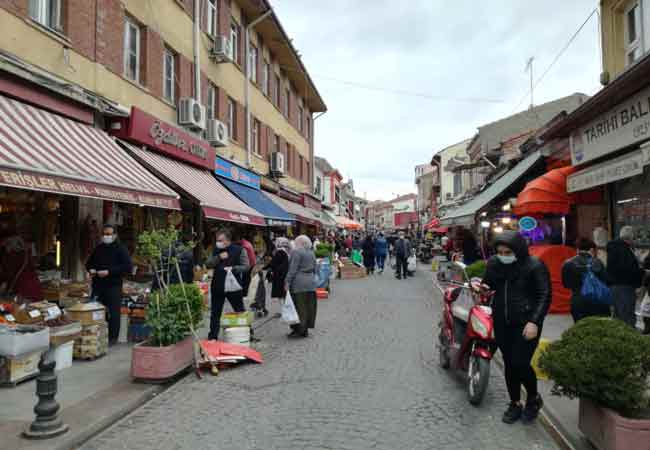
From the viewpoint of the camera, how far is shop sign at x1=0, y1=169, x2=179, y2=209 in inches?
216

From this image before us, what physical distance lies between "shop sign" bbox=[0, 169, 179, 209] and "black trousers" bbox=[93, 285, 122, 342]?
1402 mm

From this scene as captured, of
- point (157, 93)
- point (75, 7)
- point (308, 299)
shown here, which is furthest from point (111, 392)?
point (157, 93)

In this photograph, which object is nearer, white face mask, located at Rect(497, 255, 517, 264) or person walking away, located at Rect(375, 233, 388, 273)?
white face mask, located at Rect(497, 255, 517, 264)

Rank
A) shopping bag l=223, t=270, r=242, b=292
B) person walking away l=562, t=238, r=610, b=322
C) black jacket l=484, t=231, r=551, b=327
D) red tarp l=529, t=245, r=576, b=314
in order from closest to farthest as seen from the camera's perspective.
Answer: black jacket l=484, t=231, r=551, b=327 < person walking away l=562, t=238, r=610, b=322 < shopping bag l=223, t=270, r=242, b=292 < red tarp l=529, t=245, r=576, b=314

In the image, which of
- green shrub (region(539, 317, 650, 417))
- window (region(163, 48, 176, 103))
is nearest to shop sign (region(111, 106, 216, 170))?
window (region(163, 48, 176, 103))

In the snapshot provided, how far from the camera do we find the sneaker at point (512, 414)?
15.3 feet

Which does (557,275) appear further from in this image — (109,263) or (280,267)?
(109,263)

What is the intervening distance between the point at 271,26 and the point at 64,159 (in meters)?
15.2

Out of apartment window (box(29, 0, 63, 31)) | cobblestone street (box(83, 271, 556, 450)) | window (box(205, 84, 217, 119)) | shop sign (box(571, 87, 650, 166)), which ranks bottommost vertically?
cobblestone street (box(83, 271, 556, 450))

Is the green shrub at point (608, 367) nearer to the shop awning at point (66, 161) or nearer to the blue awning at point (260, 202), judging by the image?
the shop awning at point (66, 161)

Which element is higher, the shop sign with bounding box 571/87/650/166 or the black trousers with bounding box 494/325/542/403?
the shop sign with bounding box 571/87/650/166

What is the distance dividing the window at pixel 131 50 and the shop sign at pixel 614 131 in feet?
31.1

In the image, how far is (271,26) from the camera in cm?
2045

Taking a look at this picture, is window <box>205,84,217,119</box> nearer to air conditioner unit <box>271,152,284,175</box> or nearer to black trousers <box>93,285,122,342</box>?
air conditioner unit <box>271,152,284,175</box>
